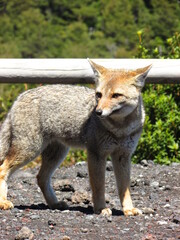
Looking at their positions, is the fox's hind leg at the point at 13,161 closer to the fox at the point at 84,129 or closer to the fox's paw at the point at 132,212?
the fox at the point at 84,129

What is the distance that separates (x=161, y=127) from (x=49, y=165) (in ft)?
7.89

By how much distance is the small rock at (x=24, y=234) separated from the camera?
5258mm

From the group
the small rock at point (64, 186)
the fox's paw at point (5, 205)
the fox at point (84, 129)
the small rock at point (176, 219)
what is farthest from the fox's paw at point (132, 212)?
the small rock at point (64, 186)

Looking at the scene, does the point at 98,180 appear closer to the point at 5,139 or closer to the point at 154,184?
the point at 5,139

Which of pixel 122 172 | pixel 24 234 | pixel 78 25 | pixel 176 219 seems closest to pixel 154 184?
pixel 122 172

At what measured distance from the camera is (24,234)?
5.28 m

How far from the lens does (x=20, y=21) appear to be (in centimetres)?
5197

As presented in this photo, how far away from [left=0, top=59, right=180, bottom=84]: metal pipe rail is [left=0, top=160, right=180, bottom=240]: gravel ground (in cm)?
126

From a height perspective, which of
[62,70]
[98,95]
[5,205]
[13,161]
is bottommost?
[5,205]

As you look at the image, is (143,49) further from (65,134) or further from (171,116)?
(65,134)

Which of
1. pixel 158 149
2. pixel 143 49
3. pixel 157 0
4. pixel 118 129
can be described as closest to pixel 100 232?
pixel 118 129

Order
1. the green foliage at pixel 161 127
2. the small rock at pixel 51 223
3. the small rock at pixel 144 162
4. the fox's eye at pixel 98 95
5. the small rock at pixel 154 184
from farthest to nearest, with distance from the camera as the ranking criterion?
the green foliage at pixel 161 127 < the small rock at pixel 144 162 < the small rock at pixel 154 184 < the fox's eye at pixel 98 95 < the small rock at pixel 51 223

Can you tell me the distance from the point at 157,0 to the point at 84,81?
39037 mm

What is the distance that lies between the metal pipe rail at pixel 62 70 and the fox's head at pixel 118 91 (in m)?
1.16
